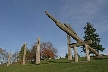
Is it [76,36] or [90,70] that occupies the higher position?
[76,36]

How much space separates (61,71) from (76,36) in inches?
387

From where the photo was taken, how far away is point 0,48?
258 ft

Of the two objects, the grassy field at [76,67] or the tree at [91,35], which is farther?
the tree at [91,35]

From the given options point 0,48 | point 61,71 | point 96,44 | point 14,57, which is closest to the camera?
point 61,71

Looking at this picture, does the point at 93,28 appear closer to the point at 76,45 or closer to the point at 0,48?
the point at 76,45

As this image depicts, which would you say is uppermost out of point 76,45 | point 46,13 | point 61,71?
point 46,13

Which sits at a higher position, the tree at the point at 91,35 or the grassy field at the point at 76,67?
the tree at the point at 91,35

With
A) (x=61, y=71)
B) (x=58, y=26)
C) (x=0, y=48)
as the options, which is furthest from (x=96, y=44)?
(x=0, y=48)

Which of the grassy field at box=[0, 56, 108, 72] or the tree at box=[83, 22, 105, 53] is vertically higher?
the tree at box=[83, 22, 105, 53]

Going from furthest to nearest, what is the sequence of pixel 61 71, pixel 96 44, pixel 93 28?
pixel 93 28 → pixel 96 44 → pixel 61 71

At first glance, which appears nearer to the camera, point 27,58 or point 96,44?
point 96,44

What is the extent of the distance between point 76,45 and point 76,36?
1545mm

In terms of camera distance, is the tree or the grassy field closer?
the grassy field

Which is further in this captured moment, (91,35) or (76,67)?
(91,35)
